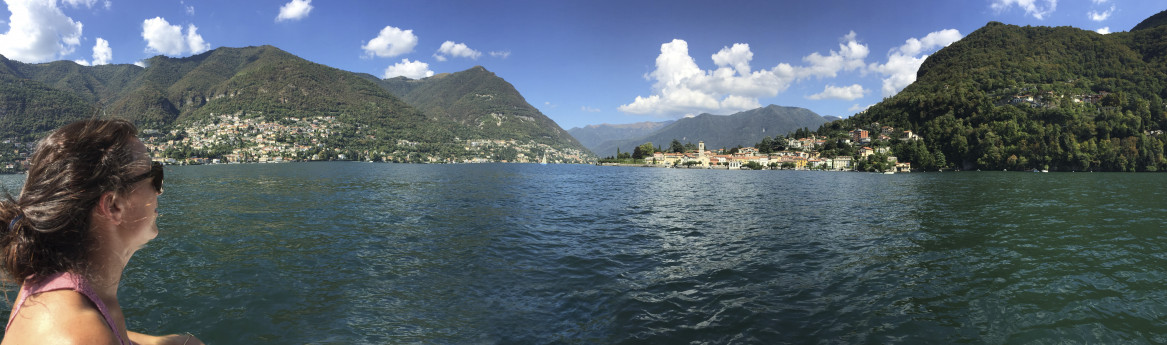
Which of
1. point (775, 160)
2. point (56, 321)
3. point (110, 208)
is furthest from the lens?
point (775, 160)

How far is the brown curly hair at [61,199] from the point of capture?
1334 millimetres

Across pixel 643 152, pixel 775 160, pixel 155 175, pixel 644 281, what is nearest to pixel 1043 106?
pixel 775 160

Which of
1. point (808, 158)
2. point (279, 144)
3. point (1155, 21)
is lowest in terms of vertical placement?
point (808, 158)

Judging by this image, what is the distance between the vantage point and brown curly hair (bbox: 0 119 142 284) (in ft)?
4.38

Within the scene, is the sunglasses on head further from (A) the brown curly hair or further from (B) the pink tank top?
(B) the pink tank top

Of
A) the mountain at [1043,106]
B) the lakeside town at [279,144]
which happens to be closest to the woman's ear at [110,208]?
the mountain at [1043,106]

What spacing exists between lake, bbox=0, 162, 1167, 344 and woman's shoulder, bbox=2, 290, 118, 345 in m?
5.42

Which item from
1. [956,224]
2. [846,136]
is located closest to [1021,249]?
[956,224]

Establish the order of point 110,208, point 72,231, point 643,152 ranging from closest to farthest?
point 72,231 < point 110,208 < point 643,152

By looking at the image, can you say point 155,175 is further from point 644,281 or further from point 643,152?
point 643,152

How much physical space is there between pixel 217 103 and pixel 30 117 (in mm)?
112080

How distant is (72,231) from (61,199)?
13 centimetres

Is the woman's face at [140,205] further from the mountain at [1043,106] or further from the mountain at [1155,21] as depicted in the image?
the mountain at [1155,21]

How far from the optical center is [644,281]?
944 centimetres
